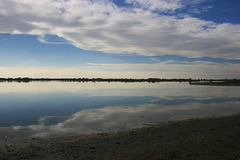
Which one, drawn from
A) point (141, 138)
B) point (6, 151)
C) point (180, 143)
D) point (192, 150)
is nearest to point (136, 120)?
point (141, 138)

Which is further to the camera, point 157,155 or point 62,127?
point 62,127

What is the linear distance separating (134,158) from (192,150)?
363 cm

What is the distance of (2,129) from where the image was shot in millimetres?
16719

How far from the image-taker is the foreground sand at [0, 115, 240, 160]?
10.1m

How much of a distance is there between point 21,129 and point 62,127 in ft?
11.9

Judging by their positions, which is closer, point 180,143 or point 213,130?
point 180,143

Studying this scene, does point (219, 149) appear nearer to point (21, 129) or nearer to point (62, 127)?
point (62, 127)

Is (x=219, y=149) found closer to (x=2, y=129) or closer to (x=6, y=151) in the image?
(x=6, y=151)

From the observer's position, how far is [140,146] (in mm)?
11781

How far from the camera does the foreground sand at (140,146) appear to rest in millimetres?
10141

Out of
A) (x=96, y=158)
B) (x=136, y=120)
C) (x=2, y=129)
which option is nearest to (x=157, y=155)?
(x=96, y=158)

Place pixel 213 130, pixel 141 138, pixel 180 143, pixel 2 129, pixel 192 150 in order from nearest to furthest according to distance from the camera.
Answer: pixel 192 150, pixel 180 143, pixel 141 138, pixel 213 130, pixel 2 129

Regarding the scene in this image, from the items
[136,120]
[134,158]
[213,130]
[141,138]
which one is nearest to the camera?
[134,158]

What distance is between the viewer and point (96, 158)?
32.8 ft
